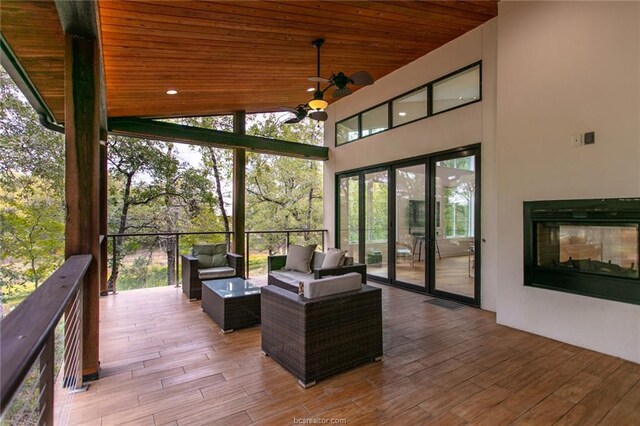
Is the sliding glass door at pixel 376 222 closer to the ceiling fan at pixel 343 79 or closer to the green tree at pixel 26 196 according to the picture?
the ceiling fan at pixel 343 79

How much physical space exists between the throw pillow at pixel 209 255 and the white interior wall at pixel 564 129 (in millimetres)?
4299

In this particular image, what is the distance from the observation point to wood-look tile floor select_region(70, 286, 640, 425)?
6.98 ft

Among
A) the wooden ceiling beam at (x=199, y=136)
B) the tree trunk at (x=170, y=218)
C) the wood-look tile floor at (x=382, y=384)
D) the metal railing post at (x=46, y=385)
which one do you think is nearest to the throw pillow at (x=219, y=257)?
the wood-look tile floor at (x=382, y=384)

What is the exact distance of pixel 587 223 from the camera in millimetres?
3223

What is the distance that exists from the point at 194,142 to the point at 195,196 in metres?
2.90

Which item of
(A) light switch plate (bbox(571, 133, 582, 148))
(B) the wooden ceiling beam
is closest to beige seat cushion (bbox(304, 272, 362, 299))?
(A) light switch plate (bbox(571, 133, 582, 148))

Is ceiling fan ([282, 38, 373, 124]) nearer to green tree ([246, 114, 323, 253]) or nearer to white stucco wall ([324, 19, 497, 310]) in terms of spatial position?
white stucco wall ([324, 19, 497, 310])

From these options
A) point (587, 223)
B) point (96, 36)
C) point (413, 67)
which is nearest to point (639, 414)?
point (587, 223)

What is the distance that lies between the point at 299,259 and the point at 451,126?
3.24 metres

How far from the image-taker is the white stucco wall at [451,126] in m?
4.40

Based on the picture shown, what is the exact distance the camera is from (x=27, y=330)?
885mm

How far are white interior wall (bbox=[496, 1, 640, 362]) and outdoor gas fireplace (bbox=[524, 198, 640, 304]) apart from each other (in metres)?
0.10

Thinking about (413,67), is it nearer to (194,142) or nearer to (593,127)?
(593,127)

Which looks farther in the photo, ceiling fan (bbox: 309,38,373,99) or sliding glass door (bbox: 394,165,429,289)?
sliding glass door (bbox: 394,165,429,289)
